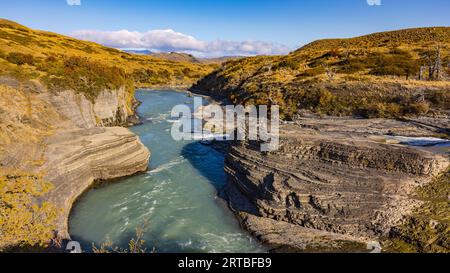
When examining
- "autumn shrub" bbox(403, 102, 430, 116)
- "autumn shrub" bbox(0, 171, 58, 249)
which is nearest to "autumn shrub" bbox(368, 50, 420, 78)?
"autumn shrub" bbox(403, 102, 430, 116)

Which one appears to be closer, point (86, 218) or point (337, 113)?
point (86, 218)

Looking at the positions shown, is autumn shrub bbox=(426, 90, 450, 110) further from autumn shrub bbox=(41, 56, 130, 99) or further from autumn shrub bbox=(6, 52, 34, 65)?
autumn shrub bbox=(6, 52, 34, 65)

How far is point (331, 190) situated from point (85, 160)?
60.0 feet

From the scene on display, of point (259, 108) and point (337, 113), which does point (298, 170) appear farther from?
point (259, 108)

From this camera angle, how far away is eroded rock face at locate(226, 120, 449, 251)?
54.3 feet

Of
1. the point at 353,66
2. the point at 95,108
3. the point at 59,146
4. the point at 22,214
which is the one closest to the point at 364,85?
the point at 353,66

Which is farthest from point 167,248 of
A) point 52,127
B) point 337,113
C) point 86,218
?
point 337,113

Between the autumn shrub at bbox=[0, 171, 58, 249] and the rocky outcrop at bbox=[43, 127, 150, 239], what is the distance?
82.6 inches

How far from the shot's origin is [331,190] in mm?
17609

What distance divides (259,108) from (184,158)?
61.7 feet

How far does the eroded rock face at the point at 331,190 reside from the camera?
16562 millimetres

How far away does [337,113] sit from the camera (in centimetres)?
3575

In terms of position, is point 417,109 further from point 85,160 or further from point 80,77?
point 80,77

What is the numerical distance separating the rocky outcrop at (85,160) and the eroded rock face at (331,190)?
10450 mm
